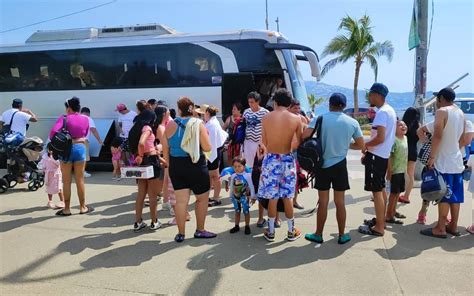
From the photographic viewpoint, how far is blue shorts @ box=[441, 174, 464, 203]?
16.1ft

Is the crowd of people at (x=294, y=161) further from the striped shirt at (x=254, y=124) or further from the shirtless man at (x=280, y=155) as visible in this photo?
the striped shirt at (x=254, y=124)

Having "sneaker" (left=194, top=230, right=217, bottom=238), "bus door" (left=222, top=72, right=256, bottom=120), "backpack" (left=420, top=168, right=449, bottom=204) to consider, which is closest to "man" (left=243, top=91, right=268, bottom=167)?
"sneaker" (left=194, top=230, right=217, bottom=238)

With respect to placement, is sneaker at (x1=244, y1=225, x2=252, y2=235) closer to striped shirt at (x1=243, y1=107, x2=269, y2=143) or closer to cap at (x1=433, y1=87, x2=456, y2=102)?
striped shirt at (x1=243, y1=107, x2=269, y2=143)

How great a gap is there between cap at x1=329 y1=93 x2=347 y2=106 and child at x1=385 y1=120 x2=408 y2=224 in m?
1.35

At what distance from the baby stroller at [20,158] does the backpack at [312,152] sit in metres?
5.59

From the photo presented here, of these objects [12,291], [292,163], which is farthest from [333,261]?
[12,291]

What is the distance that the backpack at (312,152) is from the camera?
4539mm

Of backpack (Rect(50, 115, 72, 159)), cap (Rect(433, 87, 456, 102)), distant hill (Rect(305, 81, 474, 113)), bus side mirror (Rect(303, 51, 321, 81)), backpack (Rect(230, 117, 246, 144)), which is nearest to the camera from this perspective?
cap (Rect(433, 87, 456, 102))

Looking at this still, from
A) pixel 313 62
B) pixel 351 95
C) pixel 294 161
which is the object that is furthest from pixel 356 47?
pixel 294 161

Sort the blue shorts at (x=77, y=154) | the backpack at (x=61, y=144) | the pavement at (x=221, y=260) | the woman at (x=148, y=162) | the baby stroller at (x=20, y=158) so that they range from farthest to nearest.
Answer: the baby stroller at (x=20, y=158)
the blue shorts at (x=77, y=154)
the backpack at (x=61, y=144)
the woman at (x=148, y=162)
the pavement at (x=221, y=260)

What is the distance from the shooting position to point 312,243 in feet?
15.6

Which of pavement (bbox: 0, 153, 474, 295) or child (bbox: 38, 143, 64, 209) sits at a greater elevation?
child (bbox: 38, 143, 64, 209)

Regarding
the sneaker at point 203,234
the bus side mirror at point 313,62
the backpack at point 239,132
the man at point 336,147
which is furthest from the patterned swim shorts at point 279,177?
the bus side mirror at point 313,62

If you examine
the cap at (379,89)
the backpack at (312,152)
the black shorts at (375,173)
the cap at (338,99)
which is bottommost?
the black shorts at (375,173)
